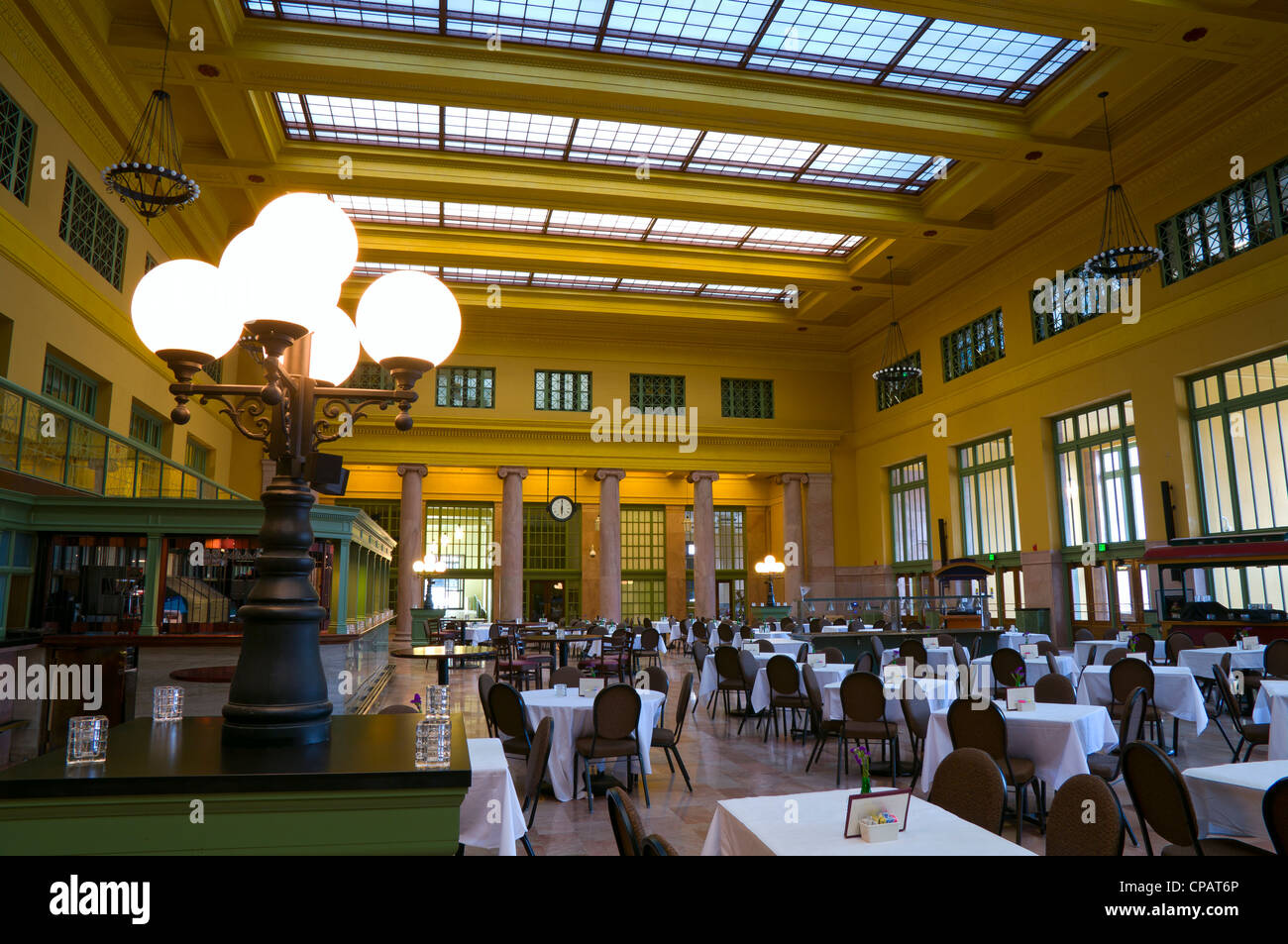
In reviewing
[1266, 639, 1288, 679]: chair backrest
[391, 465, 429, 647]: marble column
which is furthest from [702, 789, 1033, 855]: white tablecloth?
[391, 465, 429, 647]: marble column

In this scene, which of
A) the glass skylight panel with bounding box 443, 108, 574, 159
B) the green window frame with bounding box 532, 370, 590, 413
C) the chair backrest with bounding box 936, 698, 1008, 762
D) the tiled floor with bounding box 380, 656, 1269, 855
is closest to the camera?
the chair backrest with bounding box 936, 698, 1008, 762

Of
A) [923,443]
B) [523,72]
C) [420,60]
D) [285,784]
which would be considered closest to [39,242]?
[420,60]

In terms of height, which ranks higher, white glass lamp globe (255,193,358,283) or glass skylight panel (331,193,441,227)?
glass skylight panel (331,193,441,227)

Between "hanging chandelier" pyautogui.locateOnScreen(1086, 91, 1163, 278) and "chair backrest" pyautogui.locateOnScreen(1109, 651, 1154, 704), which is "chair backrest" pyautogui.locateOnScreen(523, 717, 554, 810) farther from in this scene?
"hanging chandelier" pyautogui.locateOnScreen(1086, 91, 1163, 278)

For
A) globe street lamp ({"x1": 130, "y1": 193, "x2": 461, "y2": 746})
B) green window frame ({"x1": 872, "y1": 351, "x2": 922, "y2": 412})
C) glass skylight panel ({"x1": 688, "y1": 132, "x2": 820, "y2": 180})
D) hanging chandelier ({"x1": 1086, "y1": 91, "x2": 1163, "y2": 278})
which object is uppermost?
glass skylight panel ({"x1": 688, "y1": 132, "x2": 820, "y2": 180})

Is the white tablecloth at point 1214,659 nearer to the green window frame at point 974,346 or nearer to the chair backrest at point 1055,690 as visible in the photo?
the chair backrest at point 1055,690

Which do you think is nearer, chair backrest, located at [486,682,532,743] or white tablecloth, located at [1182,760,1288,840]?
white tablecloth, located at [1182,760,1288,840]

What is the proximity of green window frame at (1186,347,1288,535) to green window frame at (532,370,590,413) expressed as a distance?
14.8 m

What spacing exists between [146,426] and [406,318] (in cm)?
1520

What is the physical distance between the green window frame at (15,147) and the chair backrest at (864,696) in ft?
35.5

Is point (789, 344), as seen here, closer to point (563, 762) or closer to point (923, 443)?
point (923, 443)

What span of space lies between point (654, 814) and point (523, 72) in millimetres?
10723

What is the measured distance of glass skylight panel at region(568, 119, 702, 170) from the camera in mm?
14195

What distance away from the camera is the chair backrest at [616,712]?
6.00 meters
